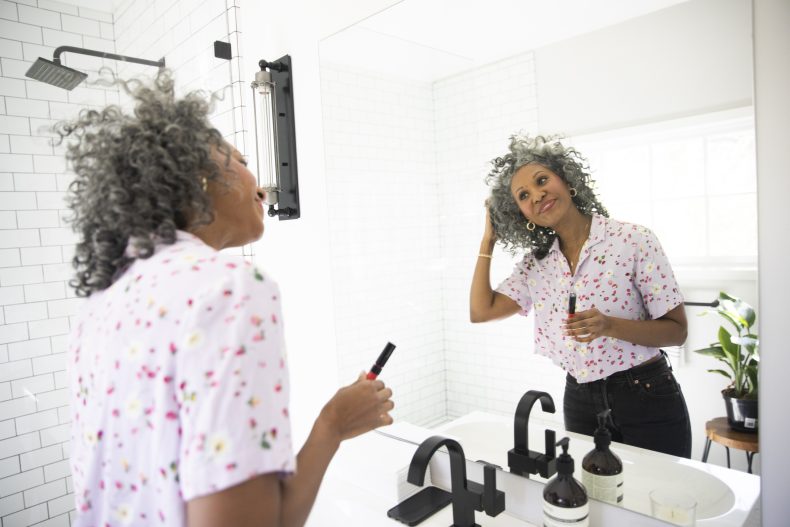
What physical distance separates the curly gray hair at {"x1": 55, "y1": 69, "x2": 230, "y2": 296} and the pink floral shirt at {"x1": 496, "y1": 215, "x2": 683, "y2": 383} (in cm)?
66

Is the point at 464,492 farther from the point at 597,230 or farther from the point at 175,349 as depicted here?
the point at 175,349

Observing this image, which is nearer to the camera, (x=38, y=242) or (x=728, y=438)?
(x=728, y=438)

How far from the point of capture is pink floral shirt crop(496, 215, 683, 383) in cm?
→ 93

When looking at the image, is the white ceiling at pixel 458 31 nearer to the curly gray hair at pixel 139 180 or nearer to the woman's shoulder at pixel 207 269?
the curly gray hair at pixel 139 180

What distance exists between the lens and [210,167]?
28.8 inches

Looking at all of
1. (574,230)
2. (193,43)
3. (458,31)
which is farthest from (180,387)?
(193,43)

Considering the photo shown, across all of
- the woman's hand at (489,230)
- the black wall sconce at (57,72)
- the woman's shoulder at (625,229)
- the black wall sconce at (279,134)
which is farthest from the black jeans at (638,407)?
the black wall sconce at (57,72)

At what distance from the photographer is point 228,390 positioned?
0.52m

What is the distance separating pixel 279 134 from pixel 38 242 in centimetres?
104

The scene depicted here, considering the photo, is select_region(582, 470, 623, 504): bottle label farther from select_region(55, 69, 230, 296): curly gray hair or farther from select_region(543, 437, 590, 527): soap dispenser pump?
select_region(55, 69, 230, 296): curly gray hair

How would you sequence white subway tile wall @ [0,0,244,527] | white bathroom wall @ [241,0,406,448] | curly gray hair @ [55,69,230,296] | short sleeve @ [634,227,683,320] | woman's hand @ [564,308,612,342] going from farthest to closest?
1. white subway tile wall @ [0,0,244,527]
2. white bathroom wall @ [241,0,406,448]
3. woman's hand @ [564,308,612,342]
4. short sleeve @ [634,227,683,320]
5. curly gray hair @ [55,69,230,296]

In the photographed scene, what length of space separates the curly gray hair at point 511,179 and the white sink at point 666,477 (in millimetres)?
387

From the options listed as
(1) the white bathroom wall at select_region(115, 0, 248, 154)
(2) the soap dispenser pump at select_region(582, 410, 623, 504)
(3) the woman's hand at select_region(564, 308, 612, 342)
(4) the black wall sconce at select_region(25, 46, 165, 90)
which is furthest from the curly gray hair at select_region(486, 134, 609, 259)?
(4) the black wall sconce at select_region(25, 46, 165, 90)

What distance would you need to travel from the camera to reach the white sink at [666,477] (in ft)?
2.89
